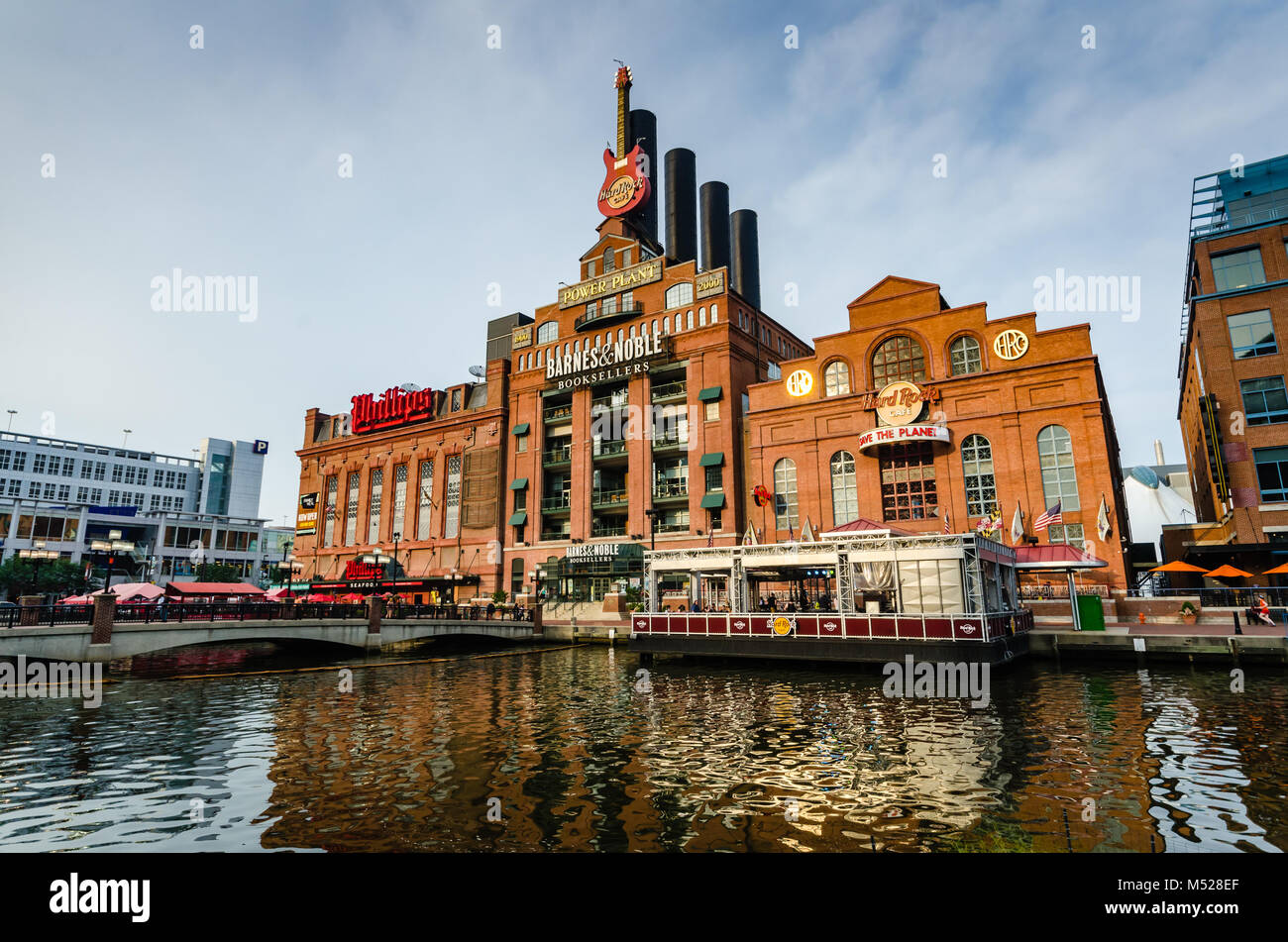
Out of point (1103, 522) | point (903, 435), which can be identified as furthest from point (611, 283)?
point (1103, 522)

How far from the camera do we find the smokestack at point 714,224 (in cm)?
8431

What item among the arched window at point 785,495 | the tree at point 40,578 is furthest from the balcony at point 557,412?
the tree at point 40,578

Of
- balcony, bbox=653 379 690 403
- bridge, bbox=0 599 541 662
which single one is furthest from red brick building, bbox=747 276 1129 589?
bridge, bbox=0 599 541 662

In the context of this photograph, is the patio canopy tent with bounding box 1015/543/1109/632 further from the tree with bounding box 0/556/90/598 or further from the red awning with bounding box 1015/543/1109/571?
the tree with bounding box 0/556/90/598

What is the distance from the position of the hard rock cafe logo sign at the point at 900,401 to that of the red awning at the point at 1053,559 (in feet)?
43.1

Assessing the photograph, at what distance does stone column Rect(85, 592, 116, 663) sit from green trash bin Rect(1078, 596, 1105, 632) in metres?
44.8

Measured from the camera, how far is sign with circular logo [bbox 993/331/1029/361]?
45.8 meters

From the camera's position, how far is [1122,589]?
3903 centimetres

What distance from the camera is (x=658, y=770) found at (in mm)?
13469

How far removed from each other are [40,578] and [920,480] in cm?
9467

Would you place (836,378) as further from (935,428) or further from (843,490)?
(935,428)

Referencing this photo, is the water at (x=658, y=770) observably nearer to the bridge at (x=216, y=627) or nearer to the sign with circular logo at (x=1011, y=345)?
the bridge at (x=216, y=627)
